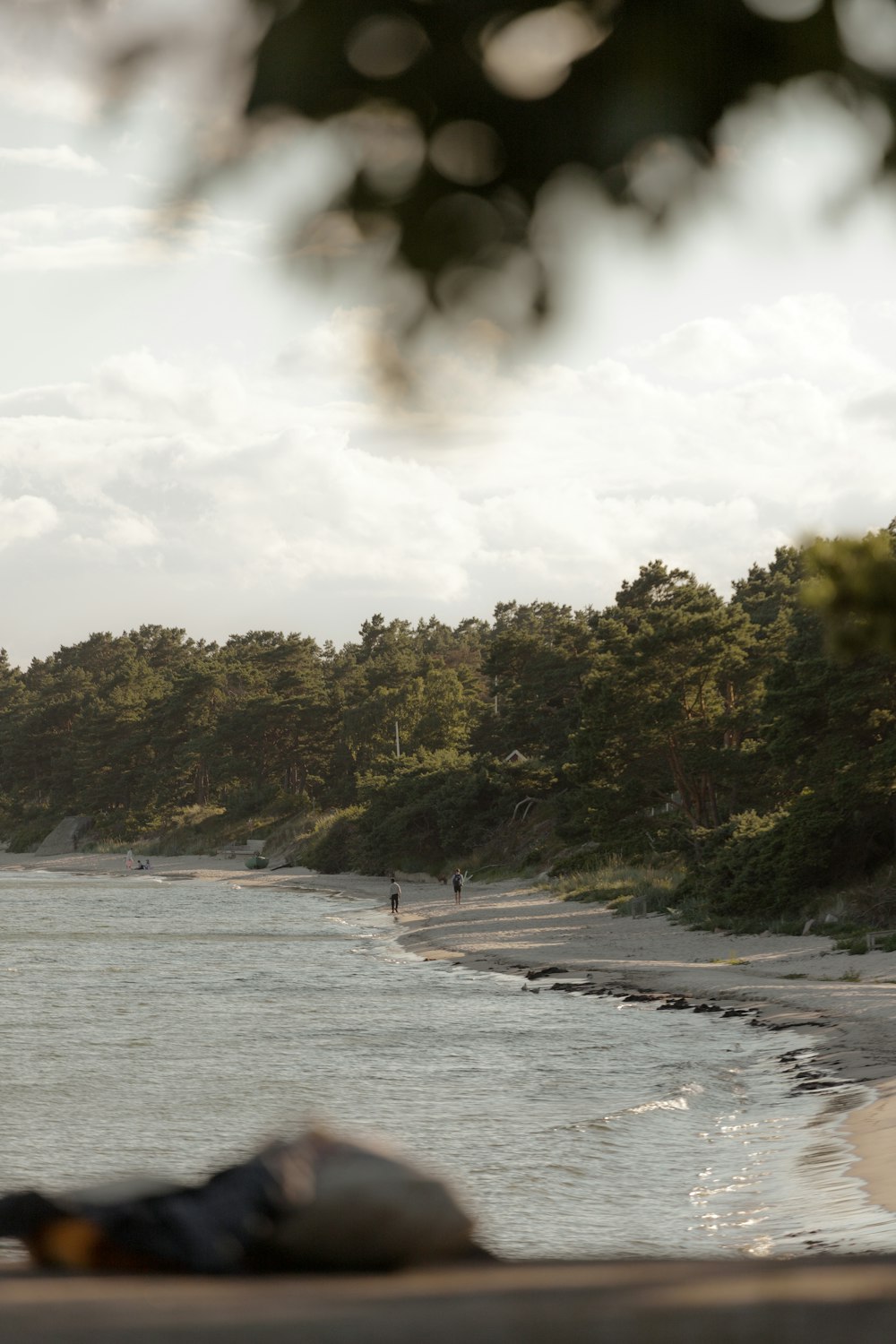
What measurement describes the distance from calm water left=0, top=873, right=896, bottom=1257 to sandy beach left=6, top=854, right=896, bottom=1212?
0.57 metres

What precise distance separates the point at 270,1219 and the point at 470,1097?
18567 mm

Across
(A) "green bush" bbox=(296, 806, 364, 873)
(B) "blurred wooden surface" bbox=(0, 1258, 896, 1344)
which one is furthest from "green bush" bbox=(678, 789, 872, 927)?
(A) "green bush" bbox=(296, 806, 364, 873)

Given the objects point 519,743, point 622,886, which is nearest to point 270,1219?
point 622,886

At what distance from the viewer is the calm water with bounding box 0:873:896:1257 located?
13.5 metres

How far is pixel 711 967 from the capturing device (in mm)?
29609

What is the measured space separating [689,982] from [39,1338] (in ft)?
91.3

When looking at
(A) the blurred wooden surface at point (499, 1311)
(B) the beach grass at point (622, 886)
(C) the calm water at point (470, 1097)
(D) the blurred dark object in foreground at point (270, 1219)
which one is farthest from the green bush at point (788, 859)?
(A) the blurred wooden surface at point (499, 1311)

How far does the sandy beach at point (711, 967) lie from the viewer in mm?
18422

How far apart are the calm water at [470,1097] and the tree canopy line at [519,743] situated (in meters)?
7.21

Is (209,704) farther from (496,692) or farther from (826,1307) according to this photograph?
(826,1307)

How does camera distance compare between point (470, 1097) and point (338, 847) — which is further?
point (338, 847)

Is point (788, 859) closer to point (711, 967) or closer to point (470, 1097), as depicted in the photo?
point (711, 967)

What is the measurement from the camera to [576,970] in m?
32.5

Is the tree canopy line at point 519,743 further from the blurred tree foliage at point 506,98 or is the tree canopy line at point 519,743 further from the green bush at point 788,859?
the blurred tree foliage at point 506,98
